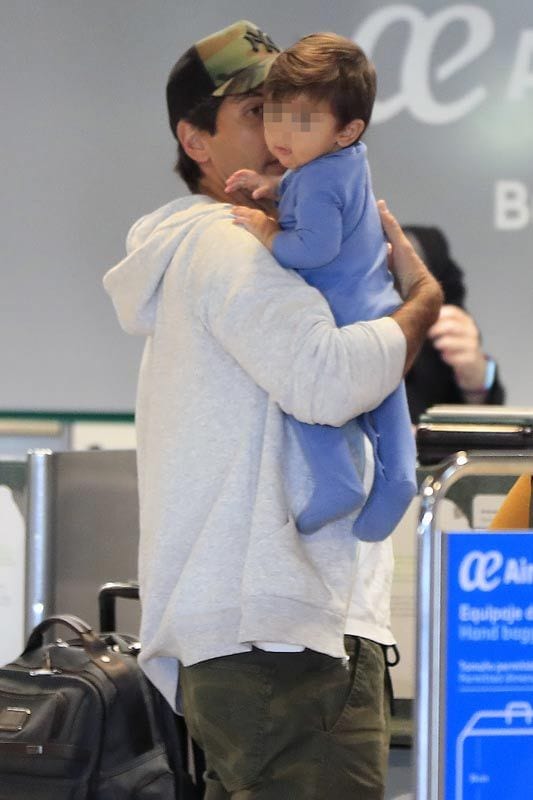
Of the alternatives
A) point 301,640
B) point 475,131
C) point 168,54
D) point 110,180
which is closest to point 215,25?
point 168,54

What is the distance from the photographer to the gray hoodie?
166 cm

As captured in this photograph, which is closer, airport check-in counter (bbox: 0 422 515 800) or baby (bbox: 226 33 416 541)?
baby (bbox: 226 33 416 541)

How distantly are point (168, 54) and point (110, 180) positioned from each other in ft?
1.61

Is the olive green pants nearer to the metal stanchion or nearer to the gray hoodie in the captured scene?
the gray hoodie

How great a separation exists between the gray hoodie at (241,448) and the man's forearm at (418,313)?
35 millimetres

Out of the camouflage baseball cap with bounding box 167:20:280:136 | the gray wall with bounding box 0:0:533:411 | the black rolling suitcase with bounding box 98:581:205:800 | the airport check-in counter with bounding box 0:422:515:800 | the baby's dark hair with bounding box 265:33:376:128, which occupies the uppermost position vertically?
the gray wall with bounding box 0:0:533:411

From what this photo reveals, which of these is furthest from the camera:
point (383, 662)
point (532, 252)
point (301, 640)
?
point (532, 252)

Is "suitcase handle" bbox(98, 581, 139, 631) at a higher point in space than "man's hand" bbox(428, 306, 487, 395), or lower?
lower

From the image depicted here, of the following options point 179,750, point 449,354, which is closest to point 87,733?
point 179,750

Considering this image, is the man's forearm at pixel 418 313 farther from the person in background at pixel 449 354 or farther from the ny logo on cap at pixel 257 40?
the person in background at pixel 449 354

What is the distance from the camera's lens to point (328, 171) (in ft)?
5.72

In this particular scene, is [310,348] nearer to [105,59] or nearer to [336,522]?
[336,522]

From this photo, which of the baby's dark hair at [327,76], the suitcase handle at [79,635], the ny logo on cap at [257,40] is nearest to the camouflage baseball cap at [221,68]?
the ny logo on cap at [257,40]

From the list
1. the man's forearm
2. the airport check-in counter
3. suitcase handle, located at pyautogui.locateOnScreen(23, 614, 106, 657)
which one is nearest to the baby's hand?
the man's forearm
